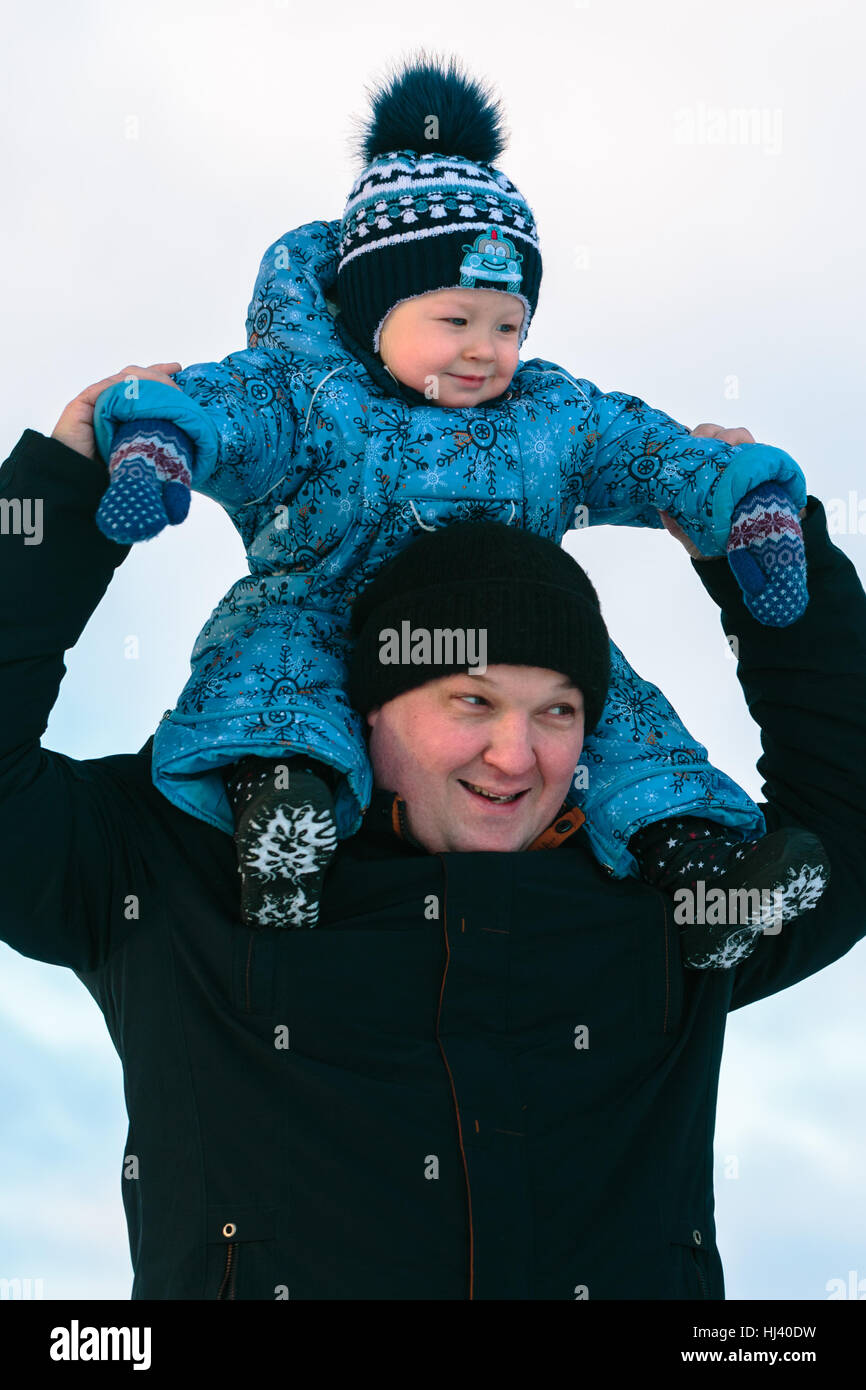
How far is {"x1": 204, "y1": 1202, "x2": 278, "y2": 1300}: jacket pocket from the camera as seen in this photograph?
2061 mm

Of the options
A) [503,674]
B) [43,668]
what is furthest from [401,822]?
[43,668]

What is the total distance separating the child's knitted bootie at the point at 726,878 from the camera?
218cm

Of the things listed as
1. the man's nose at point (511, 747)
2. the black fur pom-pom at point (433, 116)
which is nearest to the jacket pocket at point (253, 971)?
the man's nose at point (511, 747)

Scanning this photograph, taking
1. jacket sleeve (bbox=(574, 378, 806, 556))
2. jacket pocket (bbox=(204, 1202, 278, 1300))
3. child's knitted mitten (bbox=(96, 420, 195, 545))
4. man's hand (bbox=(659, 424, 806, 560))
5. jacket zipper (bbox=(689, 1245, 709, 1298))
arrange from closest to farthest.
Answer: child's knitted mitten (bbox=(96, 420, 195, 545))
jacket pocket (bbox=(204, 1202, 278, 1300))
jacket zipper (bbox=(689, 1245, 709, 1298))
jacket sleeve (bbox=(574, 378, 806, 556))
man's hand (bbox=(659, 424, 806, 560))

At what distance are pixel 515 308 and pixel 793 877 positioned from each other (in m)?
1.00

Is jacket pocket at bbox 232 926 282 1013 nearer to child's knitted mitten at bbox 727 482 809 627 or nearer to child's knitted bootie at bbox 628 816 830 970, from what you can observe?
child's knitted bootie at bbox 628 816 830 970

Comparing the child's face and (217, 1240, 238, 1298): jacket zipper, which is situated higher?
the child's face

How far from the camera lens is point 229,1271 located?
207 cm

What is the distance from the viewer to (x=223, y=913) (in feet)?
7.37

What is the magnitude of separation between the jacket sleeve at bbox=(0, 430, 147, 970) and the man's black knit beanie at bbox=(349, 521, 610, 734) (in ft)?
1.37

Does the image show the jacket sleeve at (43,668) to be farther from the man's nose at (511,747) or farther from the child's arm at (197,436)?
the man's nose at (511,747)

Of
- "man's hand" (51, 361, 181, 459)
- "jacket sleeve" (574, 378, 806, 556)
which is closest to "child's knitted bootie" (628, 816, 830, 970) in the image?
"jacket sleeve" (574, 378, 806, 556)

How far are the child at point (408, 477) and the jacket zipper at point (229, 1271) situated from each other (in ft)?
1.45

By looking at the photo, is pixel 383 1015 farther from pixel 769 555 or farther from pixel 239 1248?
pixel 769 555
